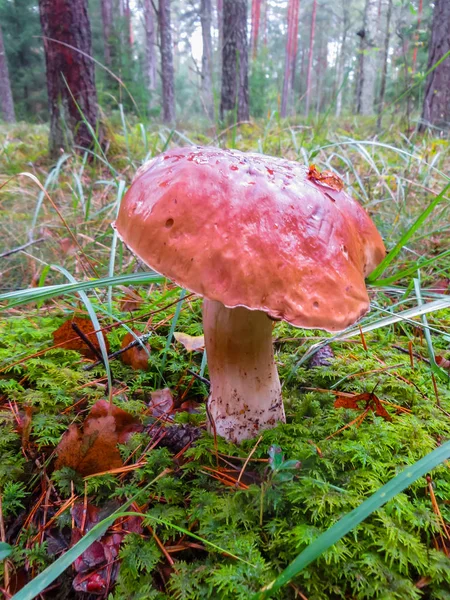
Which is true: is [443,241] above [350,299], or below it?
below

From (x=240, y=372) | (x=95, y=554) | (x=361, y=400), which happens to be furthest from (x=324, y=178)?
(x=95, y=554)

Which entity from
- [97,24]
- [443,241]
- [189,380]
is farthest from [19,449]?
[97,24]

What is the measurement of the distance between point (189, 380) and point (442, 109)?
5694 millimetres

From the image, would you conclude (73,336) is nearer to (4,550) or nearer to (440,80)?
(4,550)

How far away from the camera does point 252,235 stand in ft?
3.03

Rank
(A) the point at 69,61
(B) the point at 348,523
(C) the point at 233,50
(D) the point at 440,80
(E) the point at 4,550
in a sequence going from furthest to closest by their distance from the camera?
(C) the point at 233,50, (D) the point at 440,80, (A) the point at 69,61, (E) the point at 4,550, (B) the point at 348,523

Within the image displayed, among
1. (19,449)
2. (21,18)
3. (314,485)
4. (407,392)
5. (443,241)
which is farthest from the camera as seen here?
(21,18)

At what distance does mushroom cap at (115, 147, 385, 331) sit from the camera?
2.96 ft

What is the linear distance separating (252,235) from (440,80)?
6.05m

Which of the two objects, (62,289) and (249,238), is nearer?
(249,238)

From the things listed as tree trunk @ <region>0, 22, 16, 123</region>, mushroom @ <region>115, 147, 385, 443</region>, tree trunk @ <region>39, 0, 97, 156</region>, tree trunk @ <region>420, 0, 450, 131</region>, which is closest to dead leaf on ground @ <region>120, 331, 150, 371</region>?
mushroom @ <region>115, 147, 385, 443</region>

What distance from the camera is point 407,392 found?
63.0 inches

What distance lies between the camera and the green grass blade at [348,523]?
70 centimetres

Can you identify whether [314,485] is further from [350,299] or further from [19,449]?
[19,449]
